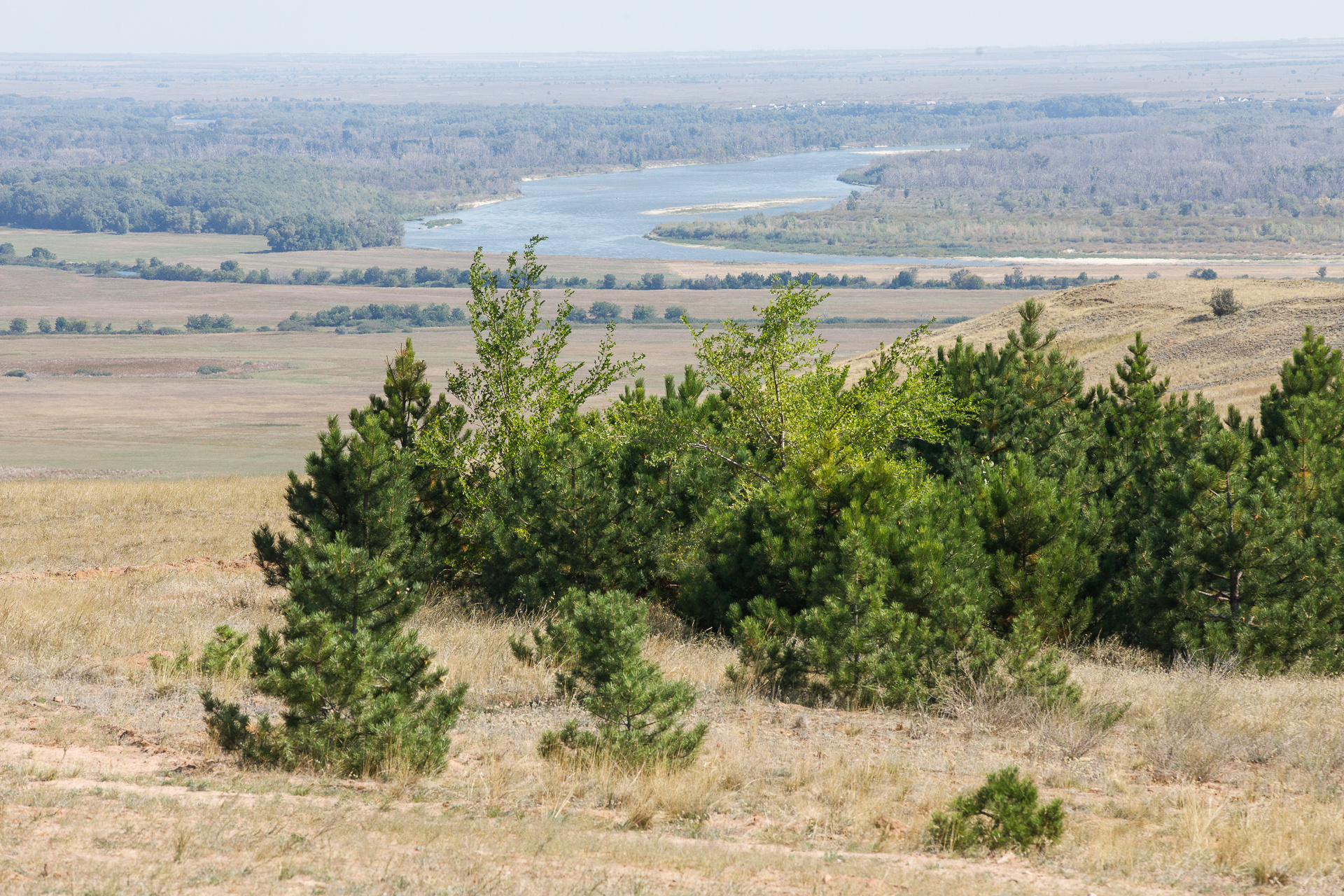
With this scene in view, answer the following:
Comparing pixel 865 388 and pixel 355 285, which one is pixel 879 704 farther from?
pixel 355 285

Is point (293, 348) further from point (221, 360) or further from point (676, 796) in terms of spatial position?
point (676, 796)

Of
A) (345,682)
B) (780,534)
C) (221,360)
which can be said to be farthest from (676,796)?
(221,360)

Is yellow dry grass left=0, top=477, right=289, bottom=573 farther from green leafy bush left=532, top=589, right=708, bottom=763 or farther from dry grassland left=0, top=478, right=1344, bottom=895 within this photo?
green leafy bush left=532, top=589, right=708, bottom=763

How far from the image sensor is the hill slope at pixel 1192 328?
40250 mm

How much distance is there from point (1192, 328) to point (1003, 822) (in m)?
43.6

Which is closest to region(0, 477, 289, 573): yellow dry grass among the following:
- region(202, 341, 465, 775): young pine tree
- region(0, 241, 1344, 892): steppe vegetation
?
region(0, 241, 1344, 892): steppe vegetation

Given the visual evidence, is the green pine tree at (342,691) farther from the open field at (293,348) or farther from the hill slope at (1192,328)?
the hill slope at (1192,328)

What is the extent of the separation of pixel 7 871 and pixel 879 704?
7384mm

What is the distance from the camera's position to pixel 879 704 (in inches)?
444

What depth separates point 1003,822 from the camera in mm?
7656

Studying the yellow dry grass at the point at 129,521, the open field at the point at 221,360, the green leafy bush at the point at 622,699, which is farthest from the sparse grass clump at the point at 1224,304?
the open field at the point at 221,360

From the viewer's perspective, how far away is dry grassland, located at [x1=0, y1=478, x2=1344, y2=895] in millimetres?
6723

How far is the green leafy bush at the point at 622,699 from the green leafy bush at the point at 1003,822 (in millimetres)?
2017

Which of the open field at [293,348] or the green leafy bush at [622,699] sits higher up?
the green leafy bush at [622,699]
